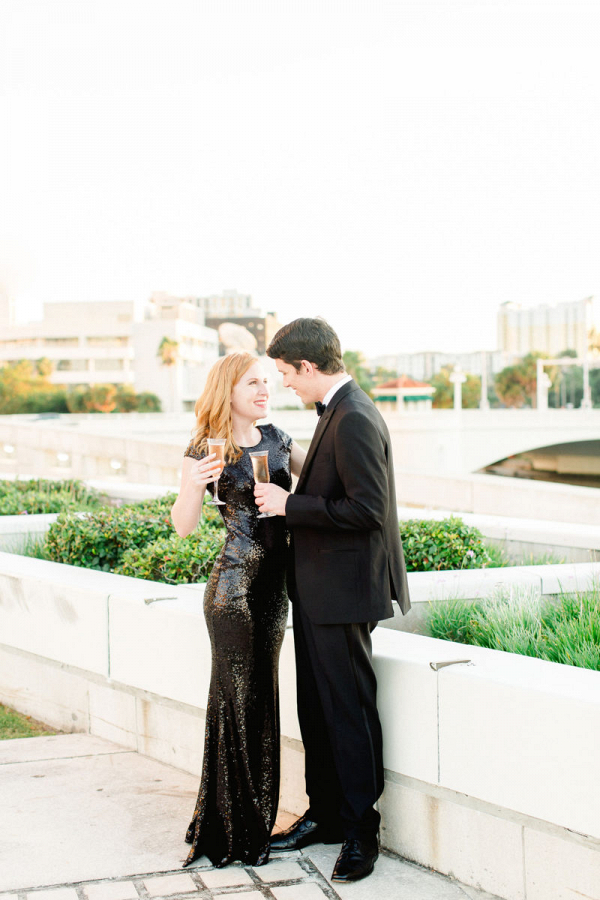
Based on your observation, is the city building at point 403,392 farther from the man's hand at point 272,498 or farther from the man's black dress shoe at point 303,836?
the man's hand at point 272,498

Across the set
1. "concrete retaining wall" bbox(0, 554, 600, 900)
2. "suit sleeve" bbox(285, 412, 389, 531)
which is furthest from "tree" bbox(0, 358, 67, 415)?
"suit sleeve" bbox(285, 412, 389, 531)

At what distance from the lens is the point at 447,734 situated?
3.19 m

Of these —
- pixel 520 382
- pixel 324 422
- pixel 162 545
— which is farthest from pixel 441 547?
pixel 520 382

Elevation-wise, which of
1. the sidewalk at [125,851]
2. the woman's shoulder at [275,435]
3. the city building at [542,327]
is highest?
the city building at [542,327]

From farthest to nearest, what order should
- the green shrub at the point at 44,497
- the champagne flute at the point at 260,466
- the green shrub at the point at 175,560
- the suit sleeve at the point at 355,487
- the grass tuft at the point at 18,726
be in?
the green shrub at the point at 44,497 < the green shrub at the point at 175,560 < the grass tuft at the point at 18,726 < the champagne flute at the point at 260,466 < the suit sleeve at the point at 355,487

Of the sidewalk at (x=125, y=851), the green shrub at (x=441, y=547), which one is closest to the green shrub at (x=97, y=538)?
the sidewalk at (x=125, y=851)

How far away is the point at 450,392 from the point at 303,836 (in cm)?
11555

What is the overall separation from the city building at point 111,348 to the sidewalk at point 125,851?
94879 millimetres

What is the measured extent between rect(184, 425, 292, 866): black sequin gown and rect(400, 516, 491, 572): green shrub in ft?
6.55

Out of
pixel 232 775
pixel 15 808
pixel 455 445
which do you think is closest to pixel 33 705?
pixel 15 808

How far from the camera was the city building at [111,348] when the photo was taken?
335 feet

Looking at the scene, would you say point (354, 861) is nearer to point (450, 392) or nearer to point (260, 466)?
point (260, 466)

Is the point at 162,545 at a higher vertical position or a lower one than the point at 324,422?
lower

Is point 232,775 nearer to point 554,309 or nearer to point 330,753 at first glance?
point 330,753
